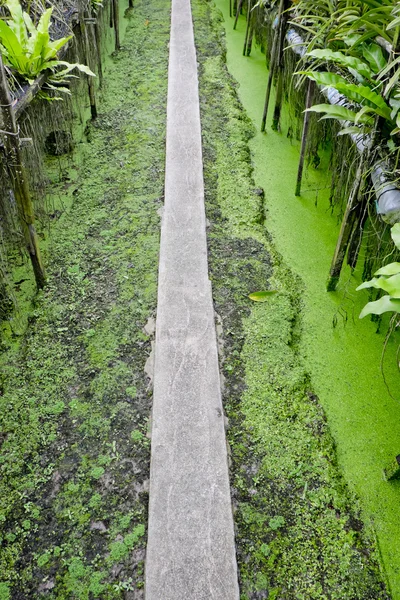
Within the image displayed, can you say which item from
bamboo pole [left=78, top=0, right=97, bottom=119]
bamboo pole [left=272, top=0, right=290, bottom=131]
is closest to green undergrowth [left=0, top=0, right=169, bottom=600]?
bamboo pole [left=78, top=0, right=97, bottom=119]

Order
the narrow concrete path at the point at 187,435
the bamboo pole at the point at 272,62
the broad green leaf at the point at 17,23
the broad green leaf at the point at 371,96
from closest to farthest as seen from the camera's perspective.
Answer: the narrow concrete path at the point at 187,435
the broad green leaf at the point at 371,96
the broad green leaf at the point at 17,23
the bamboo pole at the point at 272,62

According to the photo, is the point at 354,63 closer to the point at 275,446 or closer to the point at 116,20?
the point at 275,446

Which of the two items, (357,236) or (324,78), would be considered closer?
(324,78)

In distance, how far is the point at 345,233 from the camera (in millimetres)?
2525

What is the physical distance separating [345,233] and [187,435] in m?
1.33

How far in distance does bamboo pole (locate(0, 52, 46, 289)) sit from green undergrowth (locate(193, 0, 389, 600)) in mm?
963

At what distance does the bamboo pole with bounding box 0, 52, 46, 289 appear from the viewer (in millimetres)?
2143

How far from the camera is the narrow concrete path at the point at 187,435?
156 cm

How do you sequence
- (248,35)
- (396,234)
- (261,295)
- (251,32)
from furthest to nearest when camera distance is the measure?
1. (248,35)
2. (251,32)
3. (261,295)
4. (396,234)

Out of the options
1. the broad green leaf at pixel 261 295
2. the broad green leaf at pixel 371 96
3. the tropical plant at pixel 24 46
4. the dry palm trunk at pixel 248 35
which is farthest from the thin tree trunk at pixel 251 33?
the broad green leaf at pixel 261 295

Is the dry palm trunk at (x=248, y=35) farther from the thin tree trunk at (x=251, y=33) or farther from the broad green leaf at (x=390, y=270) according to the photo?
the broad green leaf at (x=390, y=270)

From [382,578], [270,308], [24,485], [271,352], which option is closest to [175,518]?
[24,485]

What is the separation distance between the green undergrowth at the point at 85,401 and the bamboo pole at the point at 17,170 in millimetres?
220

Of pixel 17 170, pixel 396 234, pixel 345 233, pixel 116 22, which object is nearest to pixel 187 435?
pixel 396 234
